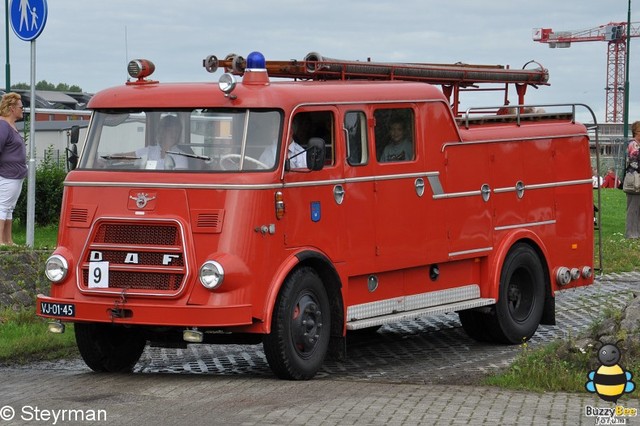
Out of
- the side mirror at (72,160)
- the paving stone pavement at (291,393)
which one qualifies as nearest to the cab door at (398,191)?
the paving stone pavement at (291,393)

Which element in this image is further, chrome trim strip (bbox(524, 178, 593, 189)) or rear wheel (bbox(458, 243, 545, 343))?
chrome trim strip (bbox(524, 178, 593, 189))

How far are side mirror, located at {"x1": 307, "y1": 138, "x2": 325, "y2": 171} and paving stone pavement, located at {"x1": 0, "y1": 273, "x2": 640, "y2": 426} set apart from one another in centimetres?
177

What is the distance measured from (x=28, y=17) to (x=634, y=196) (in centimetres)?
1151

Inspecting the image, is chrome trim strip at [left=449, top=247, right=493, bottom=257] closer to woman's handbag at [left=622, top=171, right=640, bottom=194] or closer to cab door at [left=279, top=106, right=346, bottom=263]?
cab door at [left=279, top=106, right=346, bottom=263]

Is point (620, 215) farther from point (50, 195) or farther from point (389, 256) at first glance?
point (389, 256)

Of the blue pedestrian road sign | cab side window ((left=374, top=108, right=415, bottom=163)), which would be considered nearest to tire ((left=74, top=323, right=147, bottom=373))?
cab side window ((left=374, top=108, right=415, bottom=163))

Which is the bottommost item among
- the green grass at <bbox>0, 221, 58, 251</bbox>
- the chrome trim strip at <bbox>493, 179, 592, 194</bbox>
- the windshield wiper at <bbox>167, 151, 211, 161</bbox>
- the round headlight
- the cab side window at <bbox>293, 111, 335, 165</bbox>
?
the green grass at <bbox>0, 221, 58, 251</bbox>

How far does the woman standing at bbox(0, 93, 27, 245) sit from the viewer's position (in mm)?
17203

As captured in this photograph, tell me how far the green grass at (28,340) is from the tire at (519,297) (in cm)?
424

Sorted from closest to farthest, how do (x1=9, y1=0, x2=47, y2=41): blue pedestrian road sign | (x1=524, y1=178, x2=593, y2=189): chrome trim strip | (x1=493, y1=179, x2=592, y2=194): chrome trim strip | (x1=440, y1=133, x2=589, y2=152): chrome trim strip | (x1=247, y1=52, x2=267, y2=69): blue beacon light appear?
1. (x1=247, y1=52, x2=267, y2=69): blue beacon light
2. (x1=440, y1=133, x2=589, y2=152): chrome trim strip
3. (x1=493, y1=179, x2=592, y2=194): chrome trim strip
4. (x1=524, y1=178, x2=593, y2=189): chrome trim strip
5. (x1=9, y1=0, x2=47, y2=41): blue pedestrian road sign

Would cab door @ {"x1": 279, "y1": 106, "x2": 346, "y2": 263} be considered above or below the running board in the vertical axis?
above

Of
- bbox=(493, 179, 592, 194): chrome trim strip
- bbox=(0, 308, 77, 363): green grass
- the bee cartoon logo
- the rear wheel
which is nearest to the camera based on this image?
the bee cartoon logo

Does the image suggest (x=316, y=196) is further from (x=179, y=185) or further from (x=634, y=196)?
(x=634, y=196)

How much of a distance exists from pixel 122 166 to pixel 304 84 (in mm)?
1707
